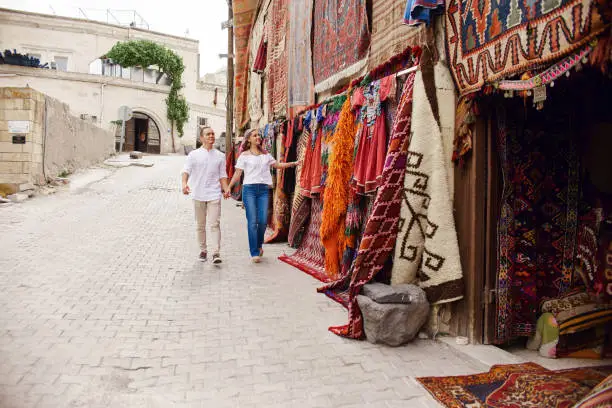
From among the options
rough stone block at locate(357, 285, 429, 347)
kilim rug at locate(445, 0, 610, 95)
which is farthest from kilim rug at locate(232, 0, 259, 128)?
rough stone block at locate(357, 285, 429, 347)

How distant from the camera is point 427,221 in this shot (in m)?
3.52

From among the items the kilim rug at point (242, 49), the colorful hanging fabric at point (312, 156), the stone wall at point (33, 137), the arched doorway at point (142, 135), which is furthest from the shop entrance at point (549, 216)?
the arched doorway at point (142, 135)

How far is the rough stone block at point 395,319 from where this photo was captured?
10.8 feet

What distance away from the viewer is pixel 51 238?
697cm

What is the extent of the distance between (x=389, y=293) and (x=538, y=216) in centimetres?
133

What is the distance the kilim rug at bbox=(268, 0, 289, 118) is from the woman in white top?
2.09 m

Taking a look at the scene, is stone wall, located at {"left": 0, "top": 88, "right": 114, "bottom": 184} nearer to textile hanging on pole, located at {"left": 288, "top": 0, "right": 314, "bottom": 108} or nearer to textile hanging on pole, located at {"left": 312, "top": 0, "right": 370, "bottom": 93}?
textile hanging on pole, located at {"left": 288, "top": 0, "right": 314, "bottom": 108}

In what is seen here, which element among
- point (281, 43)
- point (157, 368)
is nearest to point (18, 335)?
point (157, 368)

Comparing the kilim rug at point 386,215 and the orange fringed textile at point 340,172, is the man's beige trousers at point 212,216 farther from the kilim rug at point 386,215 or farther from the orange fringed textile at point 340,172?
the kilim rug at point 386,215

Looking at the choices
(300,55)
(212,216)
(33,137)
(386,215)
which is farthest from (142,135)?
(386,215)

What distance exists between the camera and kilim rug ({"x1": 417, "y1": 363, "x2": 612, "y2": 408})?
8.20 feet

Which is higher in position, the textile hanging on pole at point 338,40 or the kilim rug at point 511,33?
the textile hanging on pole at point 338,40

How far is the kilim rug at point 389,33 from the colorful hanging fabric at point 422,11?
0.43 ft

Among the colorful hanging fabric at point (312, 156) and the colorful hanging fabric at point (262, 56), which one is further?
the colorful hanging fabric at point (262, 56)
